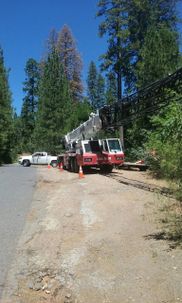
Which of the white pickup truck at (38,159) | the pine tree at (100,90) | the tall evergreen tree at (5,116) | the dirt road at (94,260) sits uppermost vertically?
the pine tree at (100,90)

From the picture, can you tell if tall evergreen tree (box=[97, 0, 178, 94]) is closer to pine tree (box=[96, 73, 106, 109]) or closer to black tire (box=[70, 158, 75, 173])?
black tire (box=[70, 158, 75, 173])

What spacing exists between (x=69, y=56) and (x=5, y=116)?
2124 cm

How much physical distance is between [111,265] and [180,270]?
1.11 m

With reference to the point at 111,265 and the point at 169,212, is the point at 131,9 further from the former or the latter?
the point at 111,265

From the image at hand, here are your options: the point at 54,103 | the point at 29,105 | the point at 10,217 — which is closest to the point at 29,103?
the point at 29,105

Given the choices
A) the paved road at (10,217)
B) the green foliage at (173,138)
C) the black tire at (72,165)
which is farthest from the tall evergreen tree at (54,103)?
the green foliage at (173,138)

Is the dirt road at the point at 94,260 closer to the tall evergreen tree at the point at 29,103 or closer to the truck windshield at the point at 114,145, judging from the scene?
the truck windshield at the point at 114,145

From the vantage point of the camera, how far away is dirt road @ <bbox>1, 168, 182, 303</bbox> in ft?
19.8

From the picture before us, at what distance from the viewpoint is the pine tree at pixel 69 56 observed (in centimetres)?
7619

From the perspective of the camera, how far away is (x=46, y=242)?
902 centimetres

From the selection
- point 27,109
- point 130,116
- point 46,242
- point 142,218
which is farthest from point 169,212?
point 27,109

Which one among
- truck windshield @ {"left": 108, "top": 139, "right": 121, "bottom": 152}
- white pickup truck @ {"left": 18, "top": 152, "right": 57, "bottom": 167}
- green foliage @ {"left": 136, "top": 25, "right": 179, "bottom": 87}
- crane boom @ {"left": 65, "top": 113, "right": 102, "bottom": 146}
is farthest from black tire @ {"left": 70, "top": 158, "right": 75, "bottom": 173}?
white pickup truck @ {"left": 18, "top": 152, "right": 57, "bottom": 167}

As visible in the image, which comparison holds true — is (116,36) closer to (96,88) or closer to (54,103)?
(54,103)

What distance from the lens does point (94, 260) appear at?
24.7 ft
